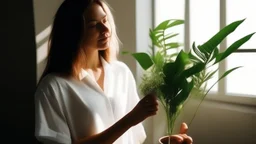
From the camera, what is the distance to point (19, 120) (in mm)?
2018

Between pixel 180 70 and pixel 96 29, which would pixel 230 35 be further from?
pixel 96 29

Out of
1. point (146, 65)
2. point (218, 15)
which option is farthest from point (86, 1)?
point (218, 15)

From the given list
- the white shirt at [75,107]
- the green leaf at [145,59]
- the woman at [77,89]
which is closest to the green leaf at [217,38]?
the green leaf at [145,59]

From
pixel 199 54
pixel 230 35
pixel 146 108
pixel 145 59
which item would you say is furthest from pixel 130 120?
pixel 230 35

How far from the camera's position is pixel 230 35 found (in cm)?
149

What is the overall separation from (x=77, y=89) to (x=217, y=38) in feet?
1.80

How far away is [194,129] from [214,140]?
126 mm

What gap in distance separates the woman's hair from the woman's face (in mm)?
16

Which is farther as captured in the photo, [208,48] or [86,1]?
[86,1]

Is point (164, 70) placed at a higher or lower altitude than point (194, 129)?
higher

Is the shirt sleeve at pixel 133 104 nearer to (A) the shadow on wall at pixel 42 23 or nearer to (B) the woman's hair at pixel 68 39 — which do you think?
(B) the woman's hair at pixel 68 39

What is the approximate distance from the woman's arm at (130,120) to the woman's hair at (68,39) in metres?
0.27

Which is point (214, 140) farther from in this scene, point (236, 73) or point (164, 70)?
point (164, 70)

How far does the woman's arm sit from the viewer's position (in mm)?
967
